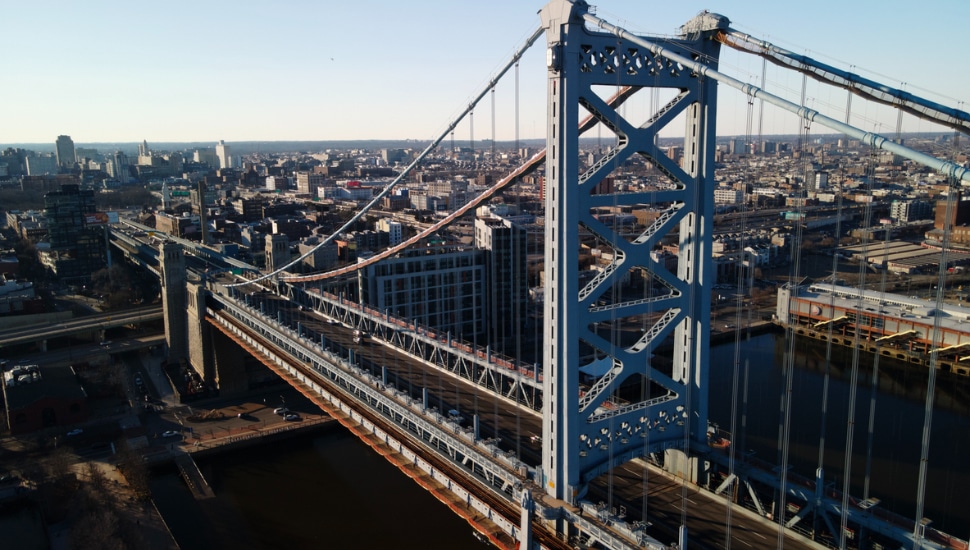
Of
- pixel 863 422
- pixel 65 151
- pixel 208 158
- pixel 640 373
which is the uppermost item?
pixel 65 151

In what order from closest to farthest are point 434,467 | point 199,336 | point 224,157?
point 434,467
point 199,336
point 224,157

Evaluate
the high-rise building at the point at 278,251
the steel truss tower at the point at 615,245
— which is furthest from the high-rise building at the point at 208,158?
the steel truss tower at the point at 615,245

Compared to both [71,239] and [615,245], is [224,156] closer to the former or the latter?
[71,239]

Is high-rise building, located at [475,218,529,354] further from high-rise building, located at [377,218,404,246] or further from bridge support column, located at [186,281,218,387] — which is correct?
high-rise building, located at [377,218,404,246]

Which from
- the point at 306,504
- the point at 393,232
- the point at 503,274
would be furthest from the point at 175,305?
the point at 393,232

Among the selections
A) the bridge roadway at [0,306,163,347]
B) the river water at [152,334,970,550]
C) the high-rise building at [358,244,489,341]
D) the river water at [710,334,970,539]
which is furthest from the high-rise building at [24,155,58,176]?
the river water at [710,334,970,539]
